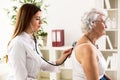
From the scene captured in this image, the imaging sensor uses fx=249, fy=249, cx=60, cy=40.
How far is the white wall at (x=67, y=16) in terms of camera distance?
3.66 metres

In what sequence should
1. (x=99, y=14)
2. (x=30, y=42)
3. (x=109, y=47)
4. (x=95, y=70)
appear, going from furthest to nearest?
(x=109, y=47), (x=30, y=42), (x=99, y=14), (x=95, y=70)

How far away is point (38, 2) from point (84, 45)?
207 cm

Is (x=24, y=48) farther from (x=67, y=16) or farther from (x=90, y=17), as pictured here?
(x=67, y=16)

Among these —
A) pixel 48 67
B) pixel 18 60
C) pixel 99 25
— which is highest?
pixel 99 25

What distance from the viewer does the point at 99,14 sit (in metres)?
→ 1.71

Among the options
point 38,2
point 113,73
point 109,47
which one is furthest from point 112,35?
point 38,2

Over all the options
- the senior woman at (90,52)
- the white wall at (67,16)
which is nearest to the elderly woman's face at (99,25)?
the senior woman at (90,52)

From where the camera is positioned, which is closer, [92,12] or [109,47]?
[92,12]

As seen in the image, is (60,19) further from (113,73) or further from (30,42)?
(30,42)

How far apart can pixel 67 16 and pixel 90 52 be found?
2.19m

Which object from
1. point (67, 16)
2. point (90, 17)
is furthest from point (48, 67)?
point (67, 16)

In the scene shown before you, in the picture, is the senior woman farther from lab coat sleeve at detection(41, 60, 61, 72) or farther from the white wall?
the white wall

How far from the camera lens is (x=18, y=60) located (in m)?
1.88

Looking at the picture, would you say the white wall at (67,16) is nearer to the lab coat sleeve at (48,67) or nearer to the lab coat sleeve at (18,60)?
the lab coat sleeve at (48,67)
